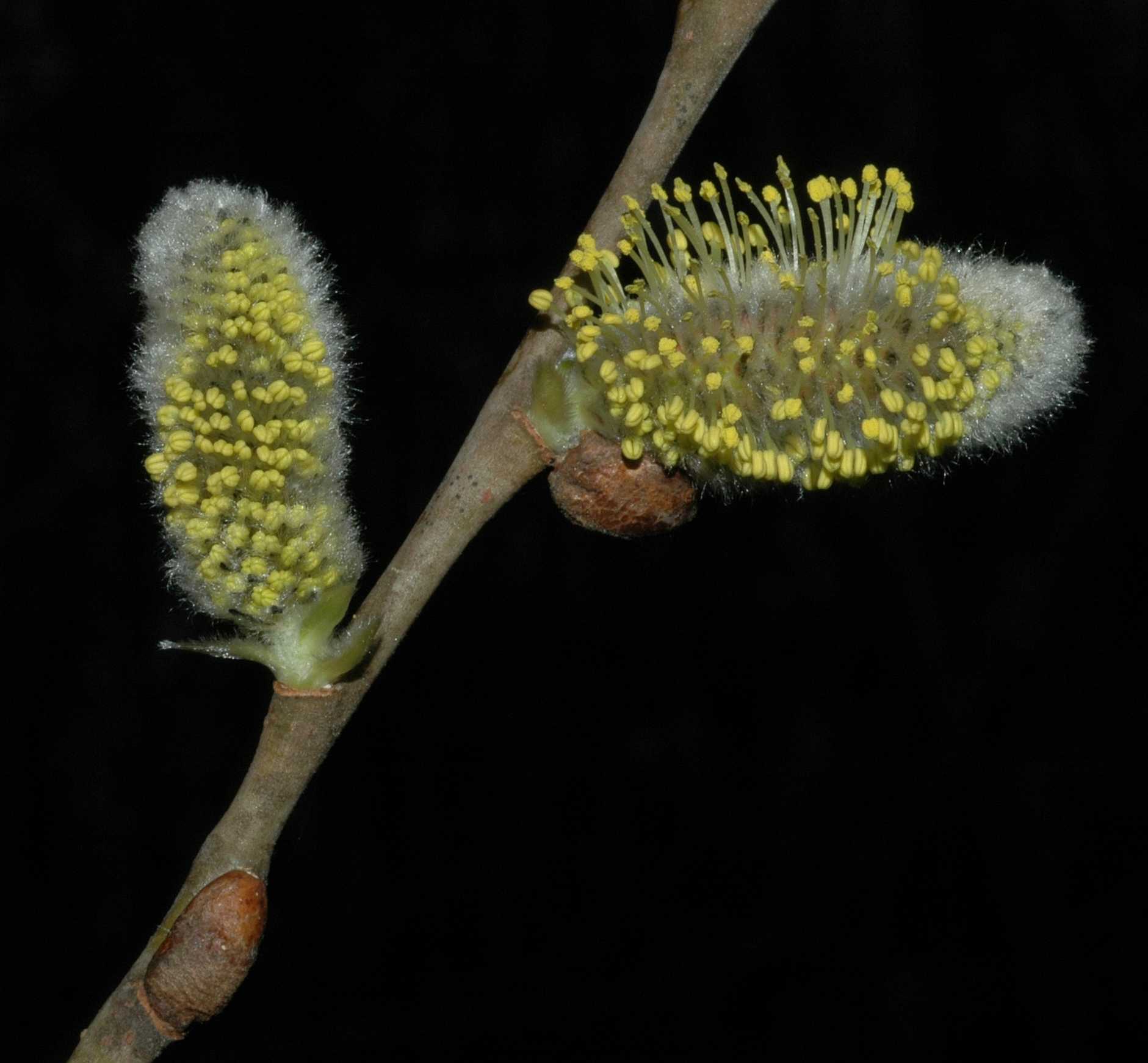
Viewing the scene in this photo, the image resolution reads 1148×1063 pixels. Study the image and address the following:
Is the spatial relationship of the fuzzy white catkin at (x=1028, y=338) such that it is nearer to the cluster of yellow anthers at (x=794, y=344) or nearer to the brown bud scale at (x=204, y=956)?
the cluster of yellow anthers at (x=794, y=344)

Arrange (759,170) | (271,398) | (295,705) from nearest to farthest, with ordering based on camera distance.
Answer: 1. (271,398)
2. (295,705)
3. (759,170)

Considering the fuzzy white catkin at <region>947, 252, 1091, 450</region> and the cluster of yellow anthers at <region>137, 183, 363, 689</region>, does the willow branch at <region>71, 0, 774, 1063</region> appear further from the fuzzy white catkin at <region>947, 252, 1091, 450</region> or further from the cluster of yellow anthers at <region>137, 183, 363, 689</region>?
the fuzzy white catkin at <region>947, 252, 1091, 450</region>

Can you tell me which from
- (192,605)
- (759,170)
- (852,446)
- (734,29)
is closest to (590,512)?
(852,446)

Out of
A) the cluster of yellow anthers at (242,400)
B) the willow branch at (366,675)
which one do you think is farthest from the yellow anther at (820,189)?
the cluster of yellow anthers at (242,400)

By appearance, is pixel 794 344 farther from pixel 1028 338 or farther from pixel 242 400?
pixel 242 400

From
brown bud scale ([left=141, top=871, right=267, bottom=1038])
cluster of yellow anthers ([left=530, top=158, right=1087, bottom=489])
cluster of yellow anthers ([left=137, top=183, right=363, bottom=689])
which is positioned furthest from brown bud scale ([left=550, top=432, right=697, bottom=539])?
brown bud scale ([left=141, top=871, right=267, bottom=1038])

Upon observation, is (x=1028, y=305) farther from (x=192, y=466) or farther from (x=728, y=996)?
(x=728, y=996)
